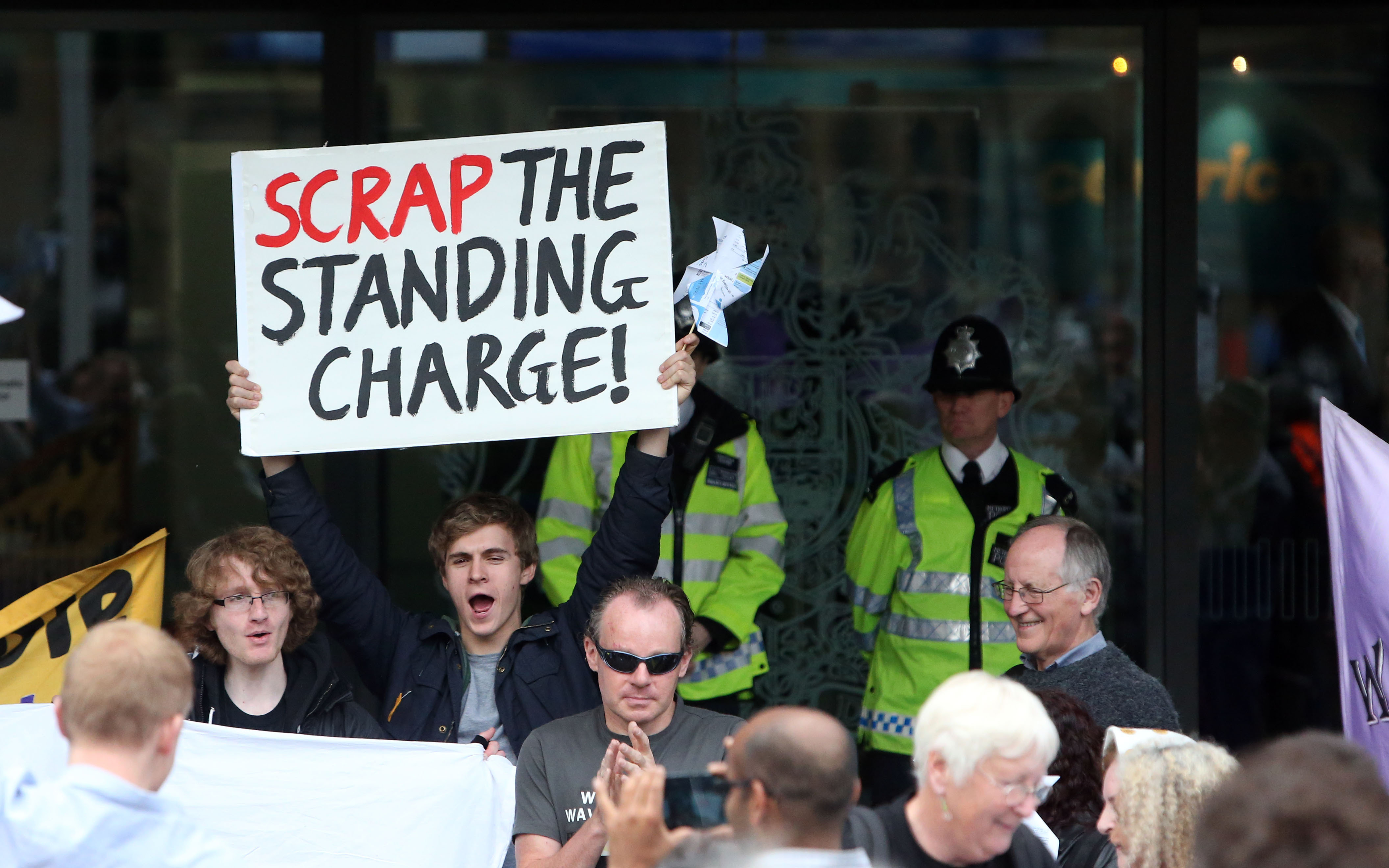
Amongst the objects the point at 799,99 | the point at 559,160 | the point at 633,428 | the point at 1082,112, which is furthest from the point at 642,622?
the point at 1082,112

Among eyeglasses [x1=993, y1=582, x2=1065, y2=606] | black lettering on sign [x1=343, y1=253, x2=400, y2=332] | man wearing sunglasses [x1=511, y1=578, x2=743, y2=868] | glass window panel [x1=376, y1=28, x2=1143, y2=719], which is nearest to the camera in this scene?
man wearing sunglasses [x1=511, y1=578, x2=743, y2=868]

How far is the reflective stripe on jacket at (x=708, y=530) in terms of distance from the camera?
5047 mm

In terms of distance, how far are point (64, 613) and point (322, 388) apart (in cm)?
92

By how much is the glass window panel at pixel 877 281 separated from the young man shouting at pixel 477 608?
161cm

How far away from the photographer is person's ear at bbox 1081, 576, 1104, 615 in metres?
3.93

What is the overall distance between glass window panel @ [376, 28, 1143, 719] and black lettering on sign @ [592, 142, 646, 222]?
5.56 ft

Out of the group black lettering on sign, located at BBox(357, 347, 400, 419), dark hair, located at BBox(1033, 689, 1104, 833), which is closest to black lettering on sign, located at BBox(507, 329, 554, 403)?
black lettering on sign, located at BBox(357, 347, 400, 419)

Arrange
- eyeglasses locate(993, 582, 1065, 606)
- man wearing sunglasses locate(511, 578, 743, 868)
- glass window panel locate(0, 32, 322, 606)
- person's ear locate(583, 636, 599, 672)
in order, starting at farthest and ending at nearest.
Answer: glass window panel locate(0, 32, 322, 606)
eyeglasses locate(993, 582, 1065, 606)
person's ear locate(583, 636, 599, 672)
man wearing sunglasses locate(511, 578, 743, 868)

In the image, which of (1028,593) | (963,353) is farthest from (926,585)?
(1028,593)

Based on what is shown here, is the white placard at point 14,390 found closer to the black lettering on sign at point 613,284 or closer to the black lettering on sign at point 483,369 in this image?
the black lettering on sign at point 483,369

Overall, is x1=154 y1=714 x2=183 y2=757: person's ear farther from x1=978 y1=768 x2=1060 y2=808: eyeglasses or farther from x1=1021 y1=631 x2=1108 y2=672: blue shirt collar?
x1=1021 y1=631 x2=1108 y2=672: blue shirt collar

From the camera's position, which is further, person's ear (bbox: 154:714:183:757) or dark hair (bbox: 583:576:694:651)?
dark hair (bbox: 583:576:694:651)

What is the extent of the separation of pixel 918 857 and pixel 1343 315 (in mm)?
4022

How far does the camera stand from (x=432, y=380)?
3.98 meters
